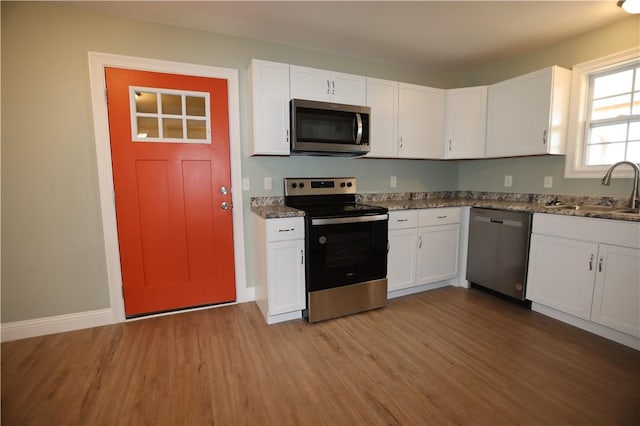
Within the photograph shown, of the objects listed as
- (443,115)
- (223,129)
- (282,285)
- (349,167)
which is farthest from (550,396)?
(223,129)

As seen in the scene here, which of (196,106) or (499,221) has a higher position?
(196,106)

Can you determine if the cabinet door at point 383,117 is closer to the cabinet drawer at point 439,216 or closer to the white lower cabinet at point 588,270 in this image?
the cabinet drawer at point 439,216

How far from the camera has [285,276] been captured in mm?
2434

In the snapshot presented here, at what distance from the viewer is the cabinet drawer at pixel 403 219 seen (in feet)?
9.23

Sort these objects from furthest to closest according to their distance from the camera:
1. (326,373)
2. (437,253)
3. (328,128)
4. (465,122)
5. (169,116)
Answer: (465,122) < (437,253) < (328,128) < (169,116) < (326,373)

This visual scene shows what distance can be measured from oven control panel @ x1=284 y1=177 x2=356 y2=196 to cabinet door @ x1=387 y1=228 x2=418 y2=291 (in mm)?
689

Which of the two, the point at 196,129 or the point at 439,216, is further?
the point at 439,216

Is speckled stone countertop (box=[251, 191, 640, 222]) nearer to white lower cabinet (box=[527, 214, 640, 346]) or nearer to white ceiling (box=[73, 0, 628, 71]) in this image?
white lower cabinet (box=[527, 214, 640, 346])

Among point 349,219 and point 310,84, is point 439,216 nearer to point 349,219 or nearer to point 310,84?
point 349,219

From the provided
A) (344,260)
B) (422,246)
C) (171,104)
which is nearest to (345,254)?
(344,260)

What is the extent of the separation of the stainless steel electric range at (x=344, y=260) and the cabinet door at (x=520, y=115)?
4.96ft

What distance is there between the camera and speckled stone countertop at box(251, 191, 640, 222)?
2.32 metres

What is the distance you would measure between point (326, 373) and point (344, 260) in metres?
0.93

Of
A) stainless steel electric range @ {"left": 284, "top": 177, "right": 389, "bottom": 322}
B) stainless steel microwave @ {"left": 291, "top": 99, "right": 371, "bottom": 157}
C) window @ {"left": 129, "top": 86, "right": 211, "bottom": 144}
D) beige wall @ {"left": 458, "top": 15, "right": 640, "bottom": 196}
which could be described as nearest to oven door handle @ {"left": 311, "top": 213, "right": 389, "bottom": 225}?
stainless steel electric range @ {"left": 284, "top": 177, "right": 389, "bottom": 322}
